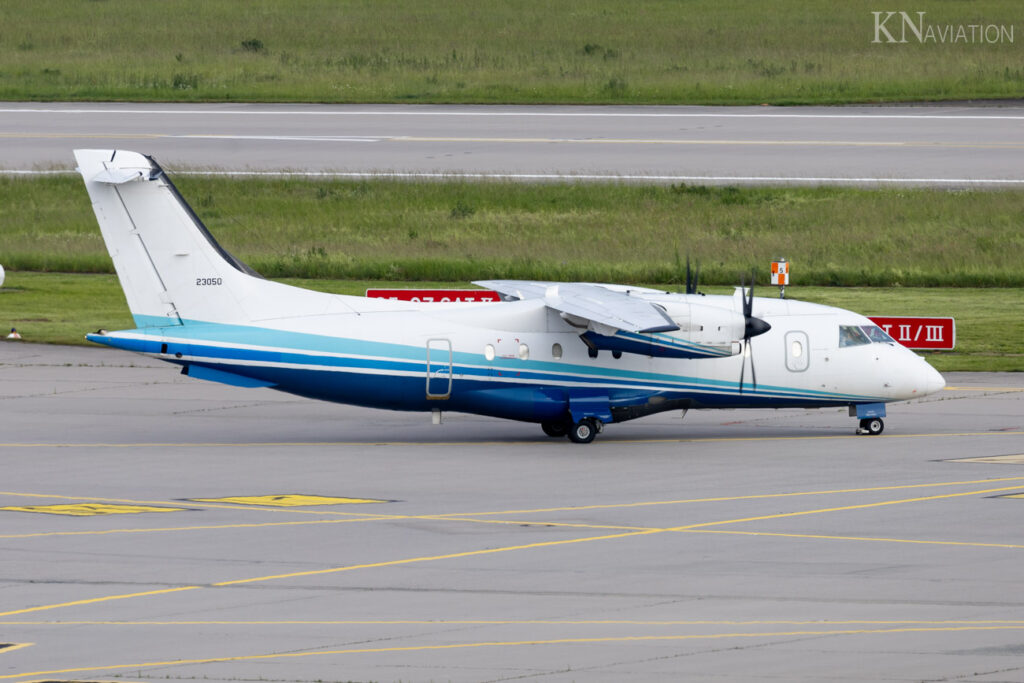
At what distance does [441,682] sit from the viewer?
47.1ft

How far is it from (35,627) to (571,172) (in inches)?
1796

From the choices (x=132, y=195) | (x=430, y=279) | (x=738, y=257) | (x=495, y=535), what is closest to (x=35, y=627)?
(x=495, y=535)

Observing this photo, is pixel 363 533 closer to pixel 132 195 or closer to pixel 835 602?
pixel 835 602

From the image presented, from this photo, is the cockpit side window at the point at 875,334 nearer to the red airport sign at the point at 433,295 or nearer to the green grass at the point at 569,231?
the red airport sign at the point at 433,295

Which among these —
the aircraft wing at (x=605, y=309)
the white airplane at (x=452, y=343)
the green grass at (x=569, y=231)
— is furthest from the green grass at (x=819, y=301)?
the aircraft wing at (x=605, y=309)

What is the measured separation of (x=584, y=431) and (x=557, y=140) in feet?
120

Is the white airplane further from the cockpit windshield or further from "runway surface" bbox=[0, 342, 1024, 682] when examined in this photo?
"runway surface" bbox=[0, 342, 1024, 682]

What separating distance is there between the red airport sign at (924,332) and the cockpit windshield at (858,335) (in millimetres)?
9299

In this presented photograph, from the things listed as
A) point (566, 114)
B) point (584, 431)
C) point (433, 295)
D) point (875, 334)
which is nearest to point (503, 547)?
point (584, 431)

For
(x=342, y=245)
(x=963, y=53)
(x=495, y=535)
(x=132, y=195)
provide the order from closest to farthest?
(x=495, y=535) → (x=132, y=195) → (x=342, y=245) → (x=963, y=53)

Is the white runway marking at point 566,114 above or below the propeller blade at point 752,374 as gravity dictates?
above

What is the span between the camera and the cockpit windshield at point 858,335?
31.8 meters

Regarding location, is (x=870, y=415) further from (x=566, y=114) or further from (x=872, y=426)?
(x=566, y=114)

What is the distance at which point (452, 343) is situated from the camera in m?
30.1
